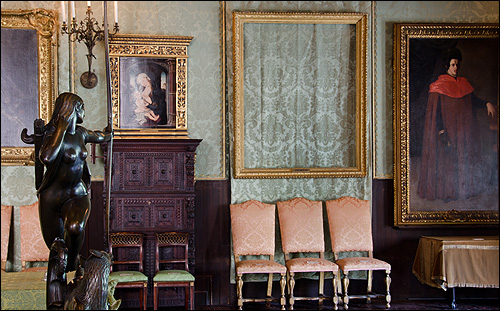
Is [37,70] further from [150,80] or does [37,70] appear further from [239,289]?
[239,289]

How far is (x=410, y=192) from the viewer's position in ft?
24.6

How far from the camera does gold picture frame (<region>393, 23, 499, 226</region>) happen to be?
7477 millimetres

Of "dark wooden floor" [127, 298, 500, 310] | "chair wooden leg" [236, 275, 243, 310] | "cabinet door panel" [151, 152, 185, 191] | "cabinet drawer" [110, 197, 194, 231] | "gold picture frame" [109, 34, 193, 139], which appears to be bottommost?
"dark wooden floor" [127, 298, 500, 310]

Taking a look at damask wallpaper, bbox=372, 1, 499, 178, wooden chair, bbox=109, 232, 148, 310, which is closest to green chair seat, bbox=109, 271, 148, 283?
wooden chair, bbox=109, 232, 148, 310

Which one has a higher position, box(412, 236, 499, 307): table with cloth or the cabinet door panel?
the cabinet door panel

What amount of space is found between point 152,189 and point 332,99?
2.68 meters

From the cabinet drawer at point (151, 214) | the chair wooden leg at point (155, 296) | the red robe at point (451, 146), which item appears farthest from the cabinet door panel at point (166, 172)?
the red robe at point (451, 146)

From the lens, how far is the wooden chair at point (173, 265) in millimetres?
6312

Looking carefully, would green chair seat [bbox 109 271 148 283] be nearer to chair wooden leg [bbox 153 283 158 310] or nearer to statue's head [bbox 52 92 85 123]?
chair wooden leg [bbox 153 283 158 310]

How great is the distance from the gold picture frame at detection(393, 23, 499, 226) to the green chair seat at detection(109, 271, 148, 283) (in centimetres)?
343

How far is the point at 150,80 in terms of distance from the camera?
7223 mm

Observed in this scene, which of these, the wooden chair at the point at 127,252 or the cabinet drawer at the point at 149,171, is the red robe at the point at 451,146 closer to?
the cabinet drawer at the point at 149,171

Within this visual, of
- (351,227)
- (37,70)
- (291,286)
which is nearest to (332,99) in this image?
(351,227)

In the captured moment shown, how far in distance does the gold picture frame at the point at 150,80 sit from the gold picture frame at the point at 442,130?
2.86 metres
